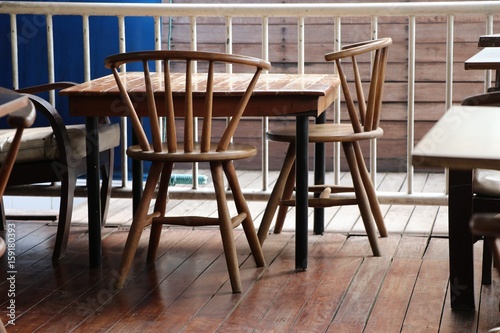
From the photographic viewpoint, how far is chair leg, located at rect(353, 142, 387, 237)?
11.5 feet

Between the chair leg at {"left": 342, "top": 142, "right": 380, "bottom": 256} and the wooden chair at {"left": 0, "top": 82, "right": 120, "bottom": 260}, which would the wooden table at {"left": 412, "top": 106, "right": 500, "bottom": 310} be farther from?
the wooden chair at {"left": 0, "top": 82, "right": 120, "bottom": 260}

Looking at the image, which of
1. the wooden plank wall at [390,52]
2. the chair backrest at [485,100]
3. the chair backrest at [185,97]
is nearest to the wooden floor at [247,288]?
the chair backrest at [185,97]

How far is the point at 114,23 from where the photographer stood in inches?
202

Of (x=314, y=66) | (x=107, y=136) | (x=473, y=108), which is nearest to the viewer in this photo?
(x=473, y=108)

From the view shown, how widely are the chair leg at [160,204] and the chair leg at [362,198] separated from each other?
697 millimetres

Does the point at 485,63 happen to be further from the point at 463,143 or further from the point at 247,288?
the point at 463,143

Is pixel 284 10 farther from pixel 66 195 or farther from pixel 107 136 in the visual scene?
pixel 66 195

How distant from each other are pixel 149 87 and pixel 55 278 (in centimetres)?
82

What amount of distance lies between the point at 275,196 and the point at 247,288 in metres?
0.50

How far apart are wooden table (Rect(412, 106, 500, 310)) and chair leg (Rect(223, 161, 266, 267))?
2.58 feet

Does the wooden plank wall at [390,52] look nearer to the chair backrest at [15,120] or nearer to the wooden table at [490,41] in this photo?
the wooden table at [490,41]

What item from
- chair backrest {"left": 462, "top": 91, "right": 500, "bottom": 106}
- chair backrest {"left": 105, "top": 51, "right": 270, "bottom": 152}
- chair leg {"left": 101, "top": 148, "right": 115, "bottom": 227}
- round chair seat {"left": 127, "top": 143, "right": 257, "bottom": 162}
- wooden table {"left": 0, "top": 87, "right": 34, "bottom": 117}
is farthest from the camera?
chair leg {"left": 101, "top": 148, "right": 115, "bottom": 227}

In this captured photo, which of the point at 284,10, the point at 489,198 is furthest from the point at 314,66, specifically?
the point at 489,198

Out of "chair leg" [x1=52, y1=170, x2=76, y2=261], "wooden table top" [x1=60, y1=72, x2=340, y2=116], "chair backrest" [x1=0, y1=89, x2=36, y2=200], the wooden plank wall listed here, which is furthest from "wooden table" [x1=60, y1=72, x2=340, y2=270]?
the wooden plank wall
